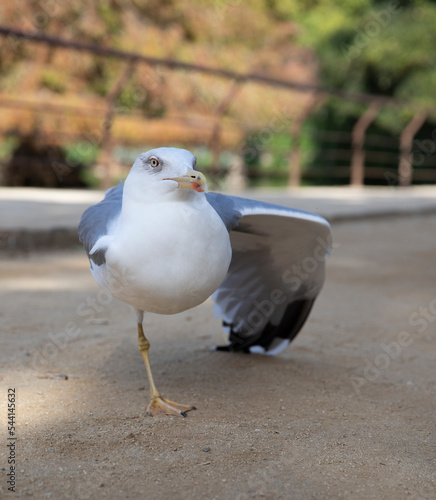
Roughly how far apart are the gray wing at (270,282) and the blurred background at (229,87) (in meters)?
6.79

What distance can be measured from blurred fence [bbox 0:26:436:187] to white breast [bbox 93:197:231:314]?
17.6 feet

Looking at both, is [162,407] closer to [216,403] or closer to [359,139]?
[216,403]

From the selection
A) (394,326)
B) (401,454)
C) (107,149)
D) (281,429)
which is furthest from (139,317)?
(107,149)

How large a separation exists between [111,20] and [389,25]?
25.7 ft

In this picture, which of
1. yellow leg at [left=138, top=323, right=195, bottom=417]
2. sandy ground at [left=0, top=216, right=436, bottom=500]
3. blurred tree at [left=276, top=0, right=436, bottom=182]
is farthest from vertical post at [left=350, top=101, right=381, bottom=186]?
yellow leg at [left=138, top=323, right=195, bottom=417]

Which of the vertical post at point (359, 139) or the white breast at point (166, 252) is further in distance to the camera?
the vertical post at point (359, 139)

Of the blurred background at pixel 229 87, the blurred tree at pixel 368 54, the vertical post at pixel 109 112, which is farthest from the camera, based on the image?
the blurred tree at pixel 368 54

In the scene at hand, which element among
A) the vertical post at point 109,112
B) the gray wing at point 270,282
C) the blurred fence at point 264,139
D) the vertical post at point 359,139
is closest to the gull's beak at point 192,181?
the gray wing at point 270,282

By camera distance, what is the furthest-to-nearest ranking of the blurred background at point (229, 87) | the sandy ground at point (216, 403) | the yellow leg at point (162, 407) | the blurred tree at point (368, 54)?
1. the blurred tree at point (368, 54)
2. the blurred background at point (229, 87)
3. the yellow leg at point (162, 407)
4. the sandy ground at point (216, 403)

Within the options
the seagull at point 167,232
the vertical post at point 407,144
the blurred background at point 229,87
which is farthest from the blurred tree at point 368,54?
the seagull at point 167,232

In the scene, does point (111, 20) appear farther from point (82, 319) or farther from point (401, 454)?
point (401, 454)

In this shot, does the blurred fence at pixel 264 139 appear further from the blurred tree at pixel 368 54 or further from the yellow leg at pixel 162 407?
the yellow leg at pixel 162 407

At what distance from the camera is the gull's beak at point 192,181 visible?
213 centimetres

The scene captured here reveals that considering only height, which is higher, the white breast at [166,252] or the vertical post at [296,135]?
the white breast at [166,252]
